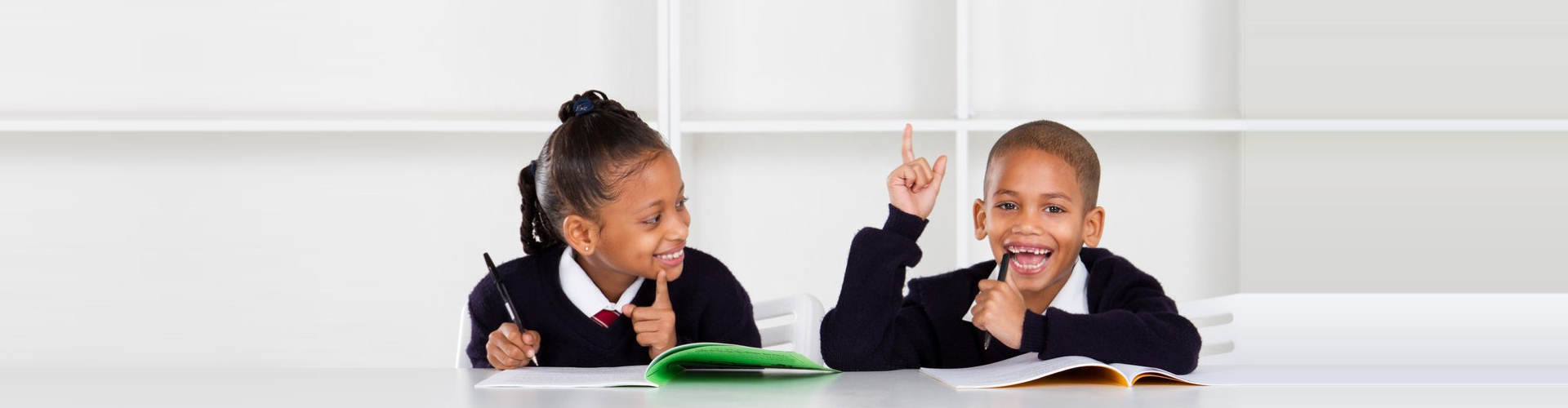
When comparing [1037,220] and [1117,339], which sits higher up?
[1037,220]

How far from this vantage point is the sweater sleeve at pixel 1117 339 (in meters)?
1.14

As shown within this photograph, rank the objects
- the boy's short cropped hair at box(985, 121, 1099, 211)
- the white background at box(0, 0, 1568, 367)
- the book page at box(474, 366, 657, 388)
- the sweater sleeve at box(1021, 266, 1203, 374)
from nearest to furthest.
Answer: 1. the book page at box(474, 366, 657, 388)
2. the sweater sleeve at box(1021, 266, 1203, 374)
3. the boy's short cropped hair at box(985, 121, 1099, 211)
4. the white background at box(0, 0, 1568, 367)

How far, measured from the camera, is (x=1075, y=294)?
4.58 feet

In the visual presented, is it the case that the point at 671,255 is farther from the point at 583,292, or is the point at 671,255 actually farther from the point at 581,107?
the point at 581,107

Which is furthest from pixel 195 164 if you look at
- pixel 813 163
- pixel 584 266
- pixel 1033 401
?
pixel 1033 401

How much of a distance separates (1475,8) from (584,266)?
997 millimetres

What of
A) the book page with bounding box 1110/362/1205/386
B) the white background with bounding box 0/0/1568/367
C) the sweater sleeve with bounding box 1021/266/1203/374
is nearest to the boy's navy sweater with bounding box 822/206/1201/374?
the sweater sleeve with bounding box 1021/266/1203/374

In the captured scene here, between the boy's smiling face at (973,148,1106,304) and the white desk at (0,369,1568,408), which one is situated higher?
the boy's smiling face at (973,148,1106,304)

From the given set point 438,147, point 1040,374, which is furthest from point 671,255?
point 438,147

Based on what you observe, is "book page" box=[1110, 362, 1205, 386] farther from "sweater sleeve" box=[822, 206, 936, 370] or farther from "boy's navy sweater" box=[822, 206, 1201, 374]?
"sweater sleeve" box=[822, 206, 936, 370]

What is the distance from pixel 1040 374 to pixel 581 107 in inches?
30.6

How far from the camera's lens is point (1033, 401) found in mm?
857

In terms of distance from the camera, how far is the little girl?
1444 millimetres

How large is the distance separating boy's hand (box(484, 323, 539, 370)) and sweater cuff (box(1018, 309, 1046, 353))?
503mm
